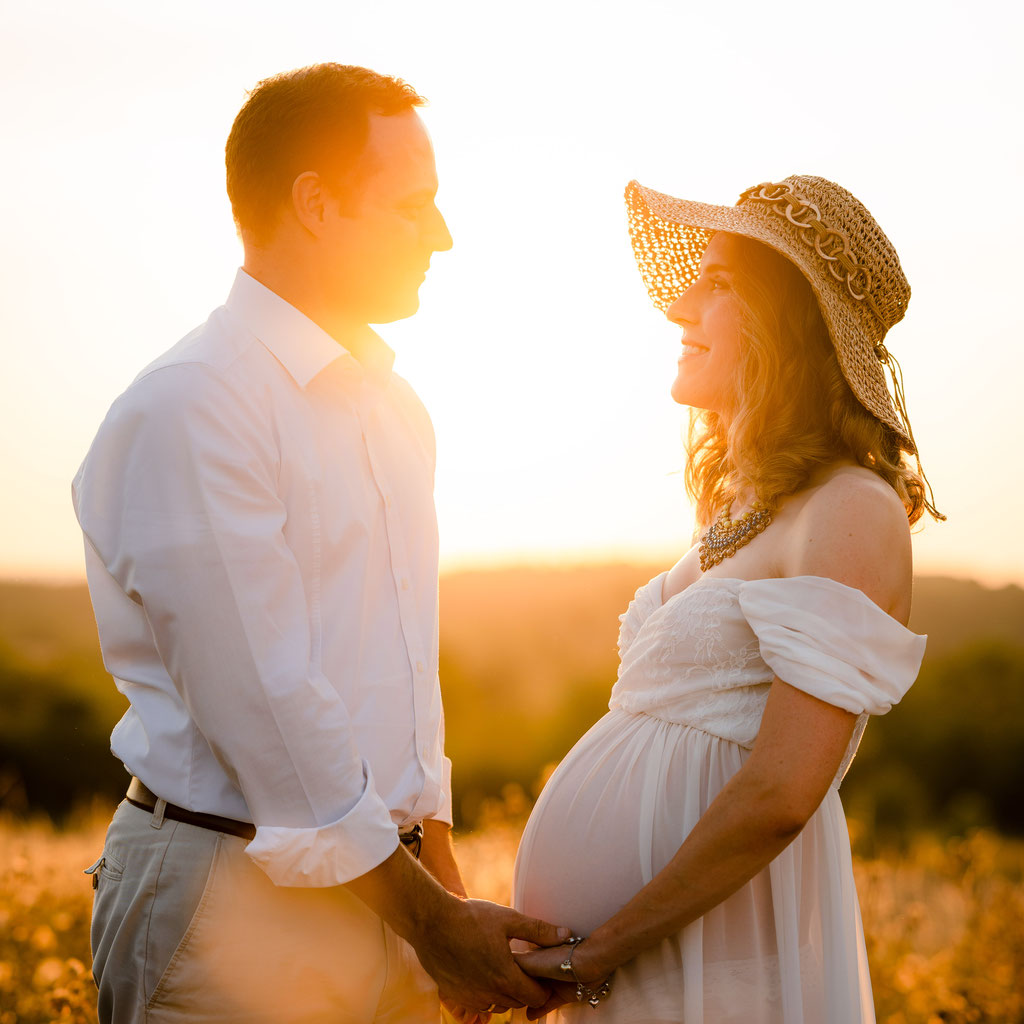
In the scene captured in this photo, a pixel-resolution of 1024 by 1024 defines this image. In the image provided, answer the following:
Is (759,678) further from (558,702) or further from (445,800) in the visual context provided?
(558,702)

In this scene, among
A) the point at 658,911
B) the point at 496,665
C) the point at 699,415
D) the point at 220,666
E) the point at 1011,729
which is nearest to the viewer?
the point at 220,666

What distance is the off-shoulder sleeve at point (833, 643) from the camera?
1.92 m

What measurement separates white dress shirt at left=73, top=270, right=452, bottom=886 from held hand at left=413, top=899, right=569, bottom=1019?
0.25m

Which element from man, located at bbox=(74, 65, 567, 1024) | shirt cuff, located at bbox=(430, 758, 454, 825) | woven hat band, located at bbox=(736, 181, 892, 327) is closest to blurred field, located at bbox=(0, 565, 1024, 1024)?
shirt cuff, located at bbox=(430, 758, 454, 825)

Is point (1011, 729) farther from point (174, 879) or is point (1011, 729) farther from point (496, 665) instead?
point (174, 879)

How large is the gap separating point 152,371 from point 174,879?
102 cm

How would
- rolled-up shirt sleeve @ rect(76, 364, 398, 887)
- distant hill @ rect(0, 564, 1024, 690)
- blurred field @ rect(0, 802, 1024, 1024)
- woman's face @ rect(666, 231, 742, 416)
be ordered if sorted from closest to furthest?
rolled-up shirt sleeve @ rect(76, 364, 398, 887) < woman's face @ rect(666, 231, 742, 416) < blurred field @ rect(0, 802, 1024, 1024) < distant hill @ rect(0, 564, 1024, 690)

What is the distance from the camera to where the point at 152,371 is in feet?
6.57

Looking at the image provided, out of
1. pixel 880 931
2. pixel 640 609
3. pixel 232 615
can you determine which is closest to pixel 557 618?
pixel 880 931

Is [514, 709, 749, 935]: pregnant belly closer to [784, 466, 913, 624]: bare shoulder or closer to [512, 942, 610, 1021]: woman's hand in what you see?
[512, 942, 610, 1021]: woman's hand

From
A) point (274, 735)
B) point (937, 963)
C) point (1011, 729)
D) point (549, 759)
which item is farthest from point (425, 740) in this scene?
point (1011, 729)

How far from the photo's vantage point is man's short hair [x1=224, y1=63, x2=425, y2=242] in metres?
2.29

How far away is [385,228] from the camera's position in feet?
7.65

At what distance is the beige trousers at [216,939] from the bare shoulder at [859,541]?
3.95 feet
